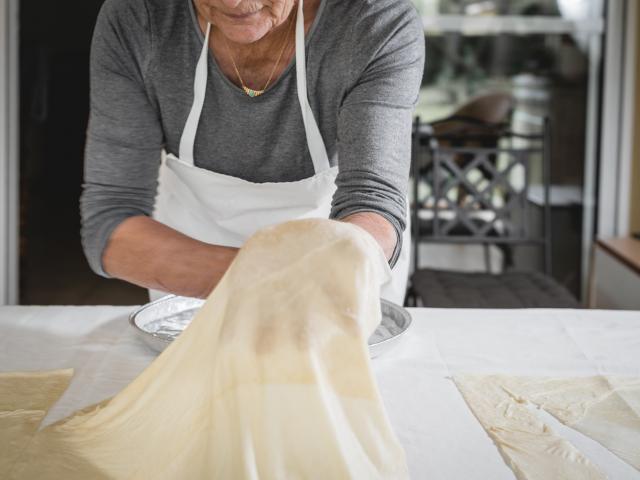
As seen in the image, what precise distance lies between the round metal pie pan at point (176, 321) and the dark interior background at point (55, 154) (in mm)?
2017

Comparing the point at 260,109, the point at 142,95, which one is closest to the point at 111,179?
the point at 142,95

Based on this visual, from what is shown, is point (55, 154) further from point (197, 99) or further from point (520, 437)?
point (520, 437)

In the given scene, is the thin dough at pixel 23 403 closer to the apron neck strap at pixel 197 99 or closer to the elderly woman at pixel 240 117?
the elderly woman at pixel 240 117

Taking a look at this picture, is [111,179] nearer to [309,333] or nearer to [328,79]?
[328,79]

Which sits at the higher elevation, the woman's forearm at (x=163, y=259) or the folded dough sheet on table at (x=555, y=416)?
the woman's forearm at (x=163, y=259)

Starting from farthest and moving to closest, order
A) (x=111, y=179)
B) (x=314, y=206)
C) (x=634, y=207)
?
(x=634, y=207) → (x=314, y=206) → (x=111, y=179)

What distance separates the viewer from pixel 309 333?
0.79 meters

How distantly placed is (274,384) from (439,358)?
0.49m

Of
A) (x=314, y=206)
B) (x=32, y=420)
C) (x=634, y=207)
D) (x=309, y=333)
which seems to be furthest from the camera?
(x=634, y=207)

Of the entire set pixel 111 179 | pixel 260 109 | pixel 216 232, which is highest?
pixel 260 109

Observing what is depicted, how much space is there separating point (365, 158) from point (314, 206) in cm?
33

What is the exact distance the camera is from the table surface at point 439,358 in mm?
922

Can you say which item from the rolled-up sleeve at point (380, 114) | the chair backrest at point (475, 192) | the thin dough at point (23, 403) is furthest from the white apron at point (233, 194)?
the chair backrest at point (475, 192)

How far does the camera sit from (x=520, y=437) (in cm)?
95
